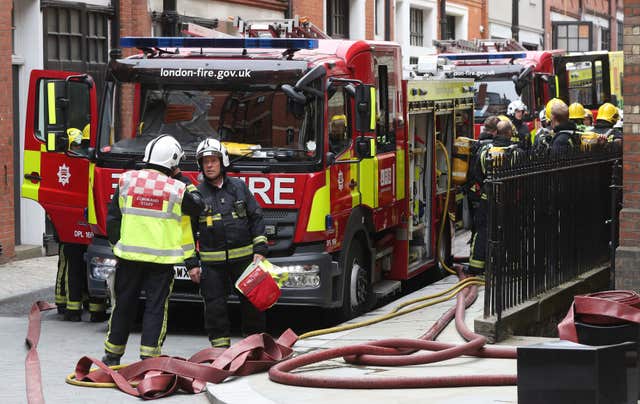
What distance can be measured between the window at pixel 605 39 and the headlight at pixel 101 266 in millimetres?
47410

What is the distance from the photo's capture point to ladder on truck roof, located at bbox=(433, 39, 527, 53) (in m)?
25.5

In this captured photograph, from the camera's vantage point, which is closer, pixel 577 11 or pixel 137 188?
pixel 137 188

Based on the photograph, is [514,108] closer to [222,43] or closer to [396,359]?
[222,43]

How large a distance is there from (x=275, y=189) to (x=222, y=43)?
157 cm

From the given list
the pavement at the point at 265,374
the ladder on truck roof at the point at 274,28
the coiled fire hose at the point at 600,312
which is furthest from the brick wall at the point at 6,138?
the coiled fire hose at the point at 600,312

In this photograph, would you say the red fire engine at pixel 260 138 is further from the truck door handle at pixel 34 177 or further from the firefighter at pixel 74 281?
the firefighter at pixel 74 281

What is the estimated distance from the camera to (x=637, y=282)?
12156mm

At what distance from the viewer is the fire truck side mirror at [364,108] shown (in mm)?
12484

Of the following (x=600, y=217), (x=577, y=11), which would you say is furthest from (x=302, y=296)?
(x=577, y=11)

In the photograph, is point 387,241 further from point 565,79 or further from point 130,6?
point 565,79

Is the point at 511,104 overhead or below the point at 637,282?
overhead

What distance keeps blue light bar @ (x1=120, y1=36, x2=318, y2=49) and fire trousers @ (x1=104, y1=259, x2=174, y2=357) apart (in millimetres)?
2967

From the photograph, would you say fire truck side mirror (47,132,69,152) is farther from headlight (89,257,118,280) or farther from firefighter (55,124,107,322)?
headlight (89,257,118,280)

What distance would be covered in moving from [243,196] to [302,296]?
1488 millimetres
